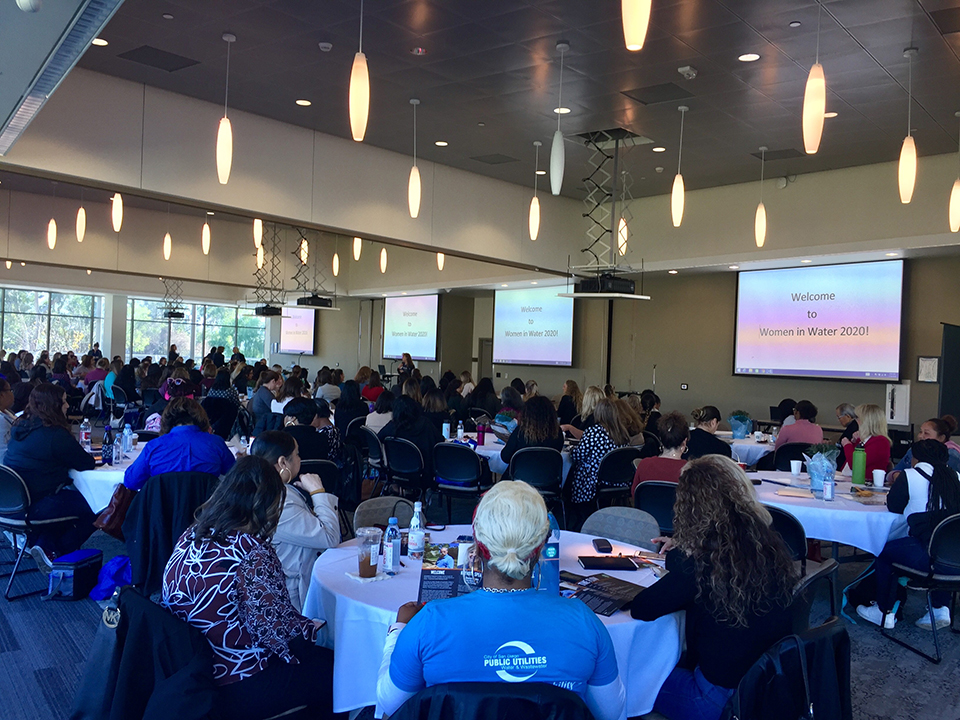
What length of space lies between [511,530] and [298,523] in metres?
1.51

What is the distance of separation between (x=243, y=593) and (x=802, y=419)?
613cm

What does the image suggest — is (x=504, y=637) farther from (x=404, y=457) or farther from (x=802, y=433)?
(x=802, y=433)

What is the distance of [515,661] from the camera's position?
5.61 ft

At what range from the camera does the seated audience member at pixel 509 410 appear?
7766 mm

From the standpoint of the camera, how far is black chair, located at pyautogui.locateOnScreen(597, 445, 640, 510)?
5.97 m

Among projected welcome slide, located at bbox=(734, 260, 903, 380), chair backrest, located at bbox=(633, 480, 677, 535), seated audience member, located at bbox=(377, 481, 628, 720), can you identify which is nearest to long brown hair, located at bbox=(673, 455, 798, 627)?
seated audience member, located at bbox=(377, 481, 628, 720)

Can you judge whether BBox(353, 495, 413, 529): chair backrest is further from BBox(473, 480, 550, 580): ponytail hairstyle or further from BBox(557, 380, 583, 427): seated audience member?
BBox(557, 380, 583, 427): seated audience member

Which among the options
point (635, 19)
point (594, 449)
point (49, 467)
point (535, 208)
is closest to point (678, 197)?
point (535, 208)

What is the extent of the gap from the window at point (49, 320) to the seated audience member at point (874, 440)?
18563mm

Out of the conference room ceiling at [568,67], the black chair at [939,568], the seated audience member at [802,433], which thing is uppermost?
the conference room ceiling at [568,67]

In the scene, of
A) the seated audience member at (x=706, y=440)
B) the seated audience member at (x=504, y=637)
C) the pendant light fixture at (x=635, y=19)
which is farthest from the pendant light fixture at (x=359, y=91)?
the seated audience member at (x=706, y=440)

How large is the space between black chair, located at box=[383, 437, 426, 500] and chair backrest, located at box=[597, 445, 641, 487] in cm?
155

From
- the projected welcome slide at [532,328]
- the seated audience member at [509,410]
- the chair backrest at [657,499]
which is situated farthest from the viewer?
the projected welcome slide at [532,328]

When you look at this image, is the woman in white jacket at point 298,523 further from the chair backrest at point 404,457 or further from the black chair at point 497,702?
the chair backrest at point 404,457
